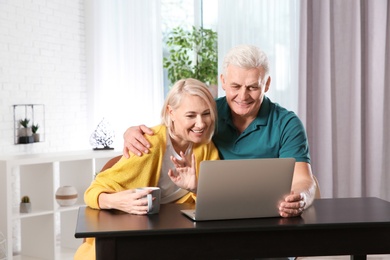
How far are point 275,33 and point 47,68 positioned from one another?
6.58 ft

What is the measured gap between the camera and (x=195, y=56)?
6215 mm

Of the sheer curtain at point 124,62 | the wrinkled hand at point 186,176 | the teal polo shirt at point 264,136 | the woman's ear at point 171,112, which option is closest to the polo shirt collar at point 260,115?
the teal polo shirt at point 264,136

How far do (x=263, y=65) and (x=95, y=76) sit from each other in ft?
11.5

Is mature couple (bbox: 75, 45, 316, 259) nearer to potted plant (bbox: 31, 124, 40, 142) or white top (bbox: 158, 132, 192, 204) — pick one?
white top (bbox: 158, 132, 192, 204)

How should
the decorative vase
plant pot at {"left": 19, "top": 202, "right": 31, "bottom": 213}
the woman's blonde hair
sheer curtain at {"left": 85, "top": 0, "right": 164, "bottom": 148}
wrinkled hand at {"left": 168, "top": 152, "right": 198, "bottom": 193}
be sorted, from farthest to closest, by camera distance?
sheer curtain at {"left": 85, "top": 0, "right": 164, "bottom": 148}, the decorative vase, plant pot at {"left": 19, "top": 202, "right": 31, "bottom": 213}, the woman's blonde hair, wrinkled hand at {"left": 168, "top": 152, "right": 198, "bottom": 193}

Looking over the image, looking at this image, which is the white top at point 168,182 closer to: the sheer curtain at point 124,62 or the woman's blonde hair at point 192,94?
the woman's blonde hair at point 192,94

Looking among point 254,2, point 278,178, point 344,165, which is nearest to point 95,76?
point 254,2

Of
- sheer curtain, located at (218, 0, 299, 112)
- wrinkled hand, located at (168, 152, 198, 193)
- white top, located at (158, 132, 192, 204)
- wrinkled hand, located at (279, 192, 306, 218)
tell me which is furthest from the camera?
sheer curtain, located at (218, 0, 299, 112)

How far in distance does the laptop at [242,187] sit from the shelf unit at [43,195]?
2812 millimetres

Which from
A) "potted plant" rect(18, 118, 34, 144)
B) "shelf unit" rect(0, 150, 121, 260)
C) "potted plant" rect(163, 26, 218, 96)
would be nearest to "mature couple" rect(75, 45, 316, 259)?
"shelf unit" rect(0, 150, 121, 260)

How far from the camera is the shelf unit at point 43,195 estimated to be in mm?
4699

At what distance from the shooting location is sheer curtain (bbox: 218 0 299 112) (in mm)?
5488

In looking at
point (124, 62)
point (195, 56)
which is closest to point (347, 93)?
point (195, 56)

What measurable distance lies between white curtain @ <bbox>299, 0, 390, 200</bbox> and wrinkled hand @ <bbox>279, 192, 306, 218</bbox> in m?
3.21
